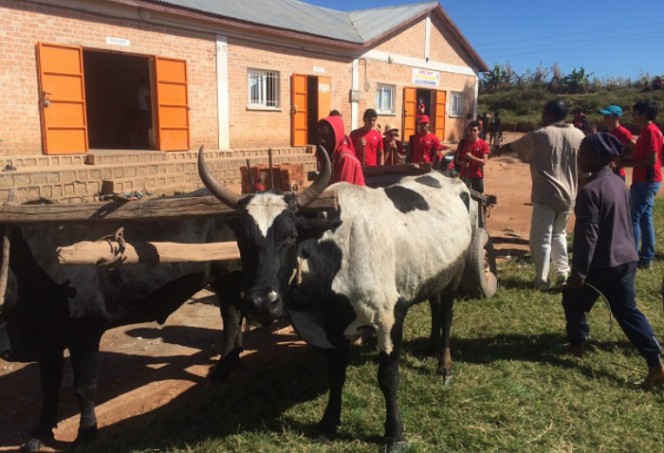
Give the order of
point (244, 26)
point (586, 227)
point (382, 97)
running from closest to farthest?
1. point (586, 227)
2. point (244, 26)
3. point (382, 97)

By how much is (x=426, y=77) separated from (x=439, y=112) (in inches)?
64.5

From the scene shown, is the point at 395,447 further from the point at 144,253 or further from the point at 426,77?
the point at 426,77

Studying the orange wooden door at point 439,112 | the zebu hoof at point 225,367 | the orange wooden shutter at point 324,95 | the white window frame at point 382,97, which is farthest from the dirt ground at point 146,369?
the orange wooden door at point 439,112

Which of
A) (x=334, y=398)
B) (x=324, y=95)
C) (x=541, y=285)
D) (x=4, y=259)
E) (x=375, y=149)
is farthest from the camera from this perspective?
(x=324, y=95)

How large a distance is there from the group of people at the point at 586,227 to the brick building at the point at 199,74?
7963 millimetres

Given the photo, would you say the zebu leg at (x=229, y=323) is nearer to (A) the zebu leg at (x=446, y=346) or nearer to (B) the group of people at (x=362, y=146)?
(B) the group of people at (x=362, y=146)

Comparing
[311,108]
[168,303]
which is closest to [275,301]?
[168,303]

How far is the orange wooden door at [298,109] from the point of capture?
54.1ft

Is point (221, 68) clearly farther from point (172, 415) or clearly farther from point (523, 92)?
point (523, 92)

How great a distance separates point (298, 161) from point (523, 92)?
2894 centimetres

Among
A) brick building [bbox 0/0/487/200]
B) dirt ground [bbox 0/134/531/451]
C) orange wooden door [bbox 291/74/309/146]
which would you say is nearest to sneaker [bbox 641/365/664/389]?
dirt ground [bbox 0/134/531/451]

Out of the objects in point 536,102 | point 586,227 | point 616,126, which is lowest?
point 586,227

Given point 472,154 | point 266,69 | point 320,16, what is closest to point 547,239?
point 472,154

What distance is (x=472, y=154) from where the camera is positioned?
825 centimetres
